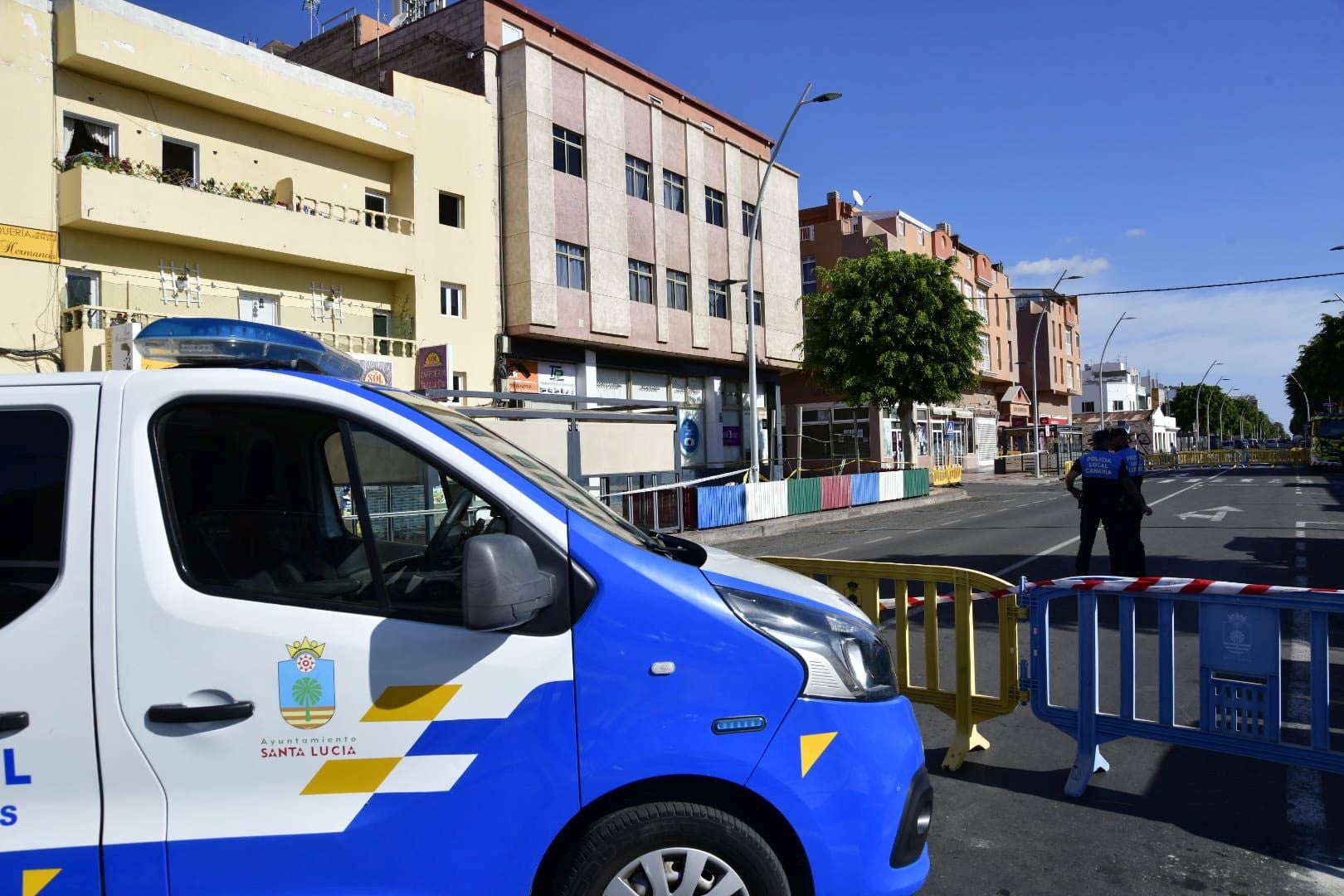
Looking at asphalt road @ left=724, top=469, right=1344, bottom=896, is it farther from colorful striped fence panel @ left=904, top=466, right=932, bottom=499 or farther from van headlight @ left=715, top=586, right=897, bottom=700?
colorful striped fence panel @ left=904, top=466, right=932, bottom=499

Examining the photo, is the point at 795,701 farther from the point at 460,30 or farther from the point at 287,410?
the point at 460,30

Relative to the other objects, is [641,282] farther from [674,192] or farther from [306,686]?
[306,686]

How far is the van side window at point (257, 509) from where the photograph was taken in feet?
8.05

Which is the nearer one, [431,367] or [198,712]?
[198,712]

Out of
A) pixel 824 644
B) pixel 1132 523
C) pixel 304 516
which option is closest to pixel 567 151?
pixel 1132 523

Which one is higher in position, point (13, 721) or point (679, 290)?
point (679, 290)

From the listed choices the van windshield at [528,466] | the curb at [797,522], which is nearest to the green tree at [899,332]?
the curb at [797,522]

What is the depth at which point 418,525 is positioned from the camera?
2.87 meters

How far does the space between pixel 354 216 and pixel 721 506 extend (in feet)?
38.4

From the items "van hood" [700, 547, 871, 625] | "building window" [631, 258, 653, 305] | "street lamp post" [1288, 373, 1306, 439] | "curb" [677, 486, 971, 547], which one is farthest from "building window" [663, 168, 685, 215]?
"street lamp post" [1288, 373, 1306, 439]

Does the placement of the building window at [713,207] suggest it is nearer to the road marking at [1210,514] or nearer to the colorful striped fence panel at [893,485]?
the colorful striped fence panel at [893,485]

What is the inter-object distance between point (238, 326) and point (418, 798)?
5.23 ft

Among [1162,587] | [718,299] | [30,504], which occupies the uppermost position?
[718,299]

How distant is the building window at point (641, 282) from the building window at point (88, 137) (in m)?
14.5
